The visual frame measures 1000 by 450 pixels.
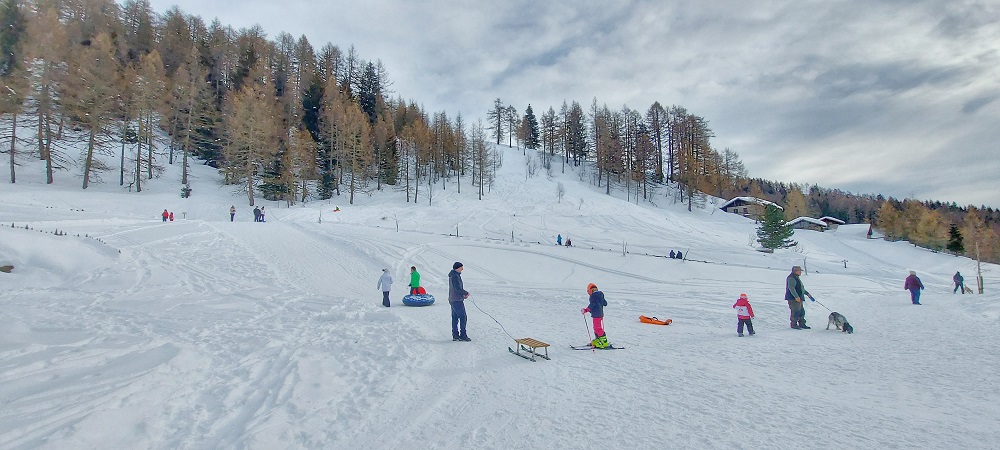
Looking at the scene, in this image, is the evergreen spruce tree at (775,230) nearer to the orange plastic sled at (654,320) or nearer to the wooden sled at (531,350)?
the orange plastic sled at (654,320)

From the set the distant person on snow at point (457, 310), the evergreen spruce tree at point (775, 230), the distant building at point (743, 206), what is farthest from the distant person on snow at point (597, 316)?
the distant building at point (743, 206)

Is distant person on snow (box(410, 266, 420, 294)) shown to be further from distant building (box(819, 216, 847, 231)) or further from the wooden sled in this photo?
distant building (box(819, 216, 847, 231))

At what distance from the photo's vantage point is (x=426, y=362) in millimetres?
7984

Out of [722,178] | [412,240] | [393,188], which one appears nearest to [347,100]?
[393,188]

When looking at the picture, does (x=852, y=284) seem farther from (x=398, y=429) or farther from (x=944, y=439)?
(x=398, y=429)

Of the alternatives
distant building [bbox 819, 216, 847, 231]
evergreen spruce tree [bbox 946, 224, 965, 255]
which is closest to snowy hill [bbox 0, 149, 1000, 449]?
evergreen spruce tree [bbox 946, 224, 965, 255]

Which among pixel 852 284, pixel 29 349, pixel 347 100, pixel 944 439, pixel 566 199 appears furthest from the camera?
pixel 347 100

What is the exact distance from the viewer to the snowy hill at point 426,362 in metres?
4.86

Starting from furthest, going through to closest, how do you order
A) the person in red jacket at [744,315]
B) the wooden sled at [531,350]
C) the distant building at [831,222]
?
the distant building at [831,222] → the person in red jacket at [744,315] → the wooden sled at [531,350]

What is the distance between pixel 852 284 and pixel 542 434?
26.8 metres

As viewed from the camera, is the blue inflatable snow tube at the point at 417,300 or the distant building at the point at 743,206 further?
the distant building at the point at 743,206

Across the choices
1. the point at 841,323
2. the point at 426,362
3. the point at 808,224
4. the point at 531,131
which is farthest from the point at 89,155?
the point at 808,224

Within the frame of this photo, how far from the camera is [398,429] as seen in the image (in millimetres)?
5055

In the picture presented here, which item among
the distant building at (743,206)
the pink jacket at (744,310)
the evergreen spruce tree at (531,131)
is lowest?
the pink jacket at (744,310)
